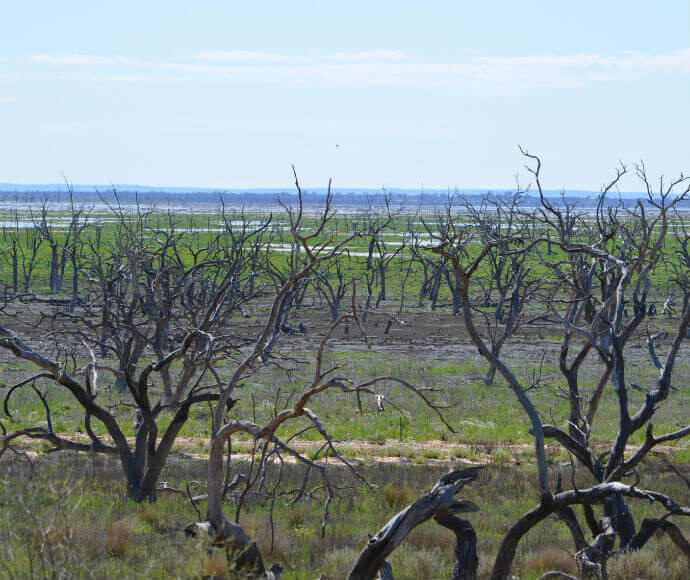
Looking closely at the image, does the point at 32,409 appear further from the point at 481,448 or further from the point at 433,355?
the point at 433,355

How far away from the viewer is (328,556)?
7.80m

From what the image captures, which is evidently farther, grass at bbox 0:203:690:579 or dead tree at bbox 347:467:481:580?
grass at bbox 0:203:690:579

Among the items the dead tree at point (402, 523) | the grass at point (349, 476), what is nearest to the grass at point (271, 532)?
the grass at point (349, 476)

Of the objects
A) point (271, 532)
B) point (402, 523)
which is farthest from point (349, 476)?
point (402, 523)

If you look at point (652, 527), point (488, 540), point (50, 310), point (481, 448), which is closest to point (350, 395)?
point (481, 448)

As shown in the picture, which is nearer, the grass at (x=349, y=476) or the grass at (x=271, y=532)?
the grass at (x=271, y=532)

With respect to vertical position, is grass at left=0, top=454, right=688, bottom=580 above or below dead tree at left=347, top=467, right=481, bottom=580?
below

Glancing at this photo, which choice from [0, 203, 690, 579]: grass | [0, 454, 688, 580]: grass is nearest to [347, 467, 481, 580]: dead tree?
[0, 203, 690, 579]: grass

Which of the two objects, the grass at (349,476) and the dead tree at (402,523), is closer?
the dead tree at (402,523)

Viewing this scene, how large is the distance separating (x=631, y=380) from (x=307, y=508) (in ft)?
57.8

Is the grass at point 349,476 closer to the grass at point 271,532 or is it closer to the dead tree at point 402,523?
the grass at point 271,532

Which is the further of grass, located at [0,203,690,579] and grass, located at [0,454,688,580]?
grass, located at [0,203,690,579]

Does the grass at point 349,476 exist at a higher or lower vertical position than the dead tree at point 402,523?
lower

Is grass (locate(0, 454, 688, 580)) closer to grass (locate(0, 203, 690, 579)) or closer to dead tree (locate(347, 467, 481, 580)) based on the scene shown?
grass (locate(0, 203, 690, 579))
